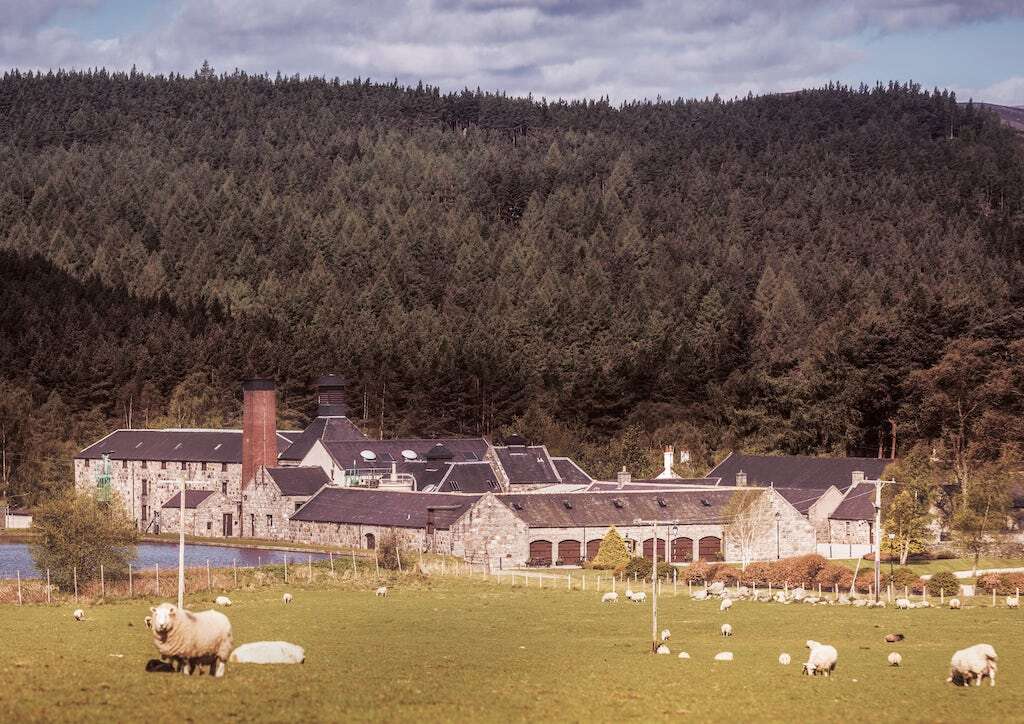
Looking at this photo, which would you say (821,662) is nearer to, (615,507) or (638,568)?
(638,568)

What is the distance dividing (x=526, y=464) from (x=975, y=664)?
83.5m

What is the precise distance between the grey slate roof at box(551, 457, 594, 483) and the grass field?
2354 inches

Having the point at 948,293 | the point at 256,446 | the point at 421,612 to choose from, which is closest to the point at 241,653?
the point at 421,612

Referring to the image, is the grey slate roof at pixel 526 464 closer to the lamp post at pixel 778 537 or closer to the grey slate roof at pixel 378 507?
the grey slate roof at pixel 378 507

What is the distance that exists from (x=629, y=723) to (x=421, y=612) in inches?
1104

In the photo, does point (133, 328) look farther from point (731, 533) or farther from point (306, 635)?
point (306, 635)

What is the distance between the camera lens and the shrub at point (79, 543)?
6806 centimetres

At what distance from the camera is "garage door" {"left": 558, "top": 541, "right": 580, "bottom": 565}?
93312 mm

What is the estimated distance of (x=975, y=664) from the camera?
125ft

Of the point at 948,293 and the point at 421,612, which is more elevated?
the point at 948,293

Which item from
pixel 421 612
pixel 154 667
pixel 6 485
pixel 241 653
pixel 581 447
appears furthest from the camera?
pixel 581 447

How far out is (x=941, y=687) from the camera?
125 ft

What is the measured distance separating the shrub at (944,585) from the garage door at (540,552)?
26301 millimetres

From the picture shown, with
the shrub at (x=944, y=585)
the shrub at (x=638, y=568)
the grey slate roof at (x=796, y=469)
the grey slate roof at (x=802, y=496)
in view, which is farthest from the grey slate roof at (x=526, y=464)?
the shrub at (x=944, y=585)
